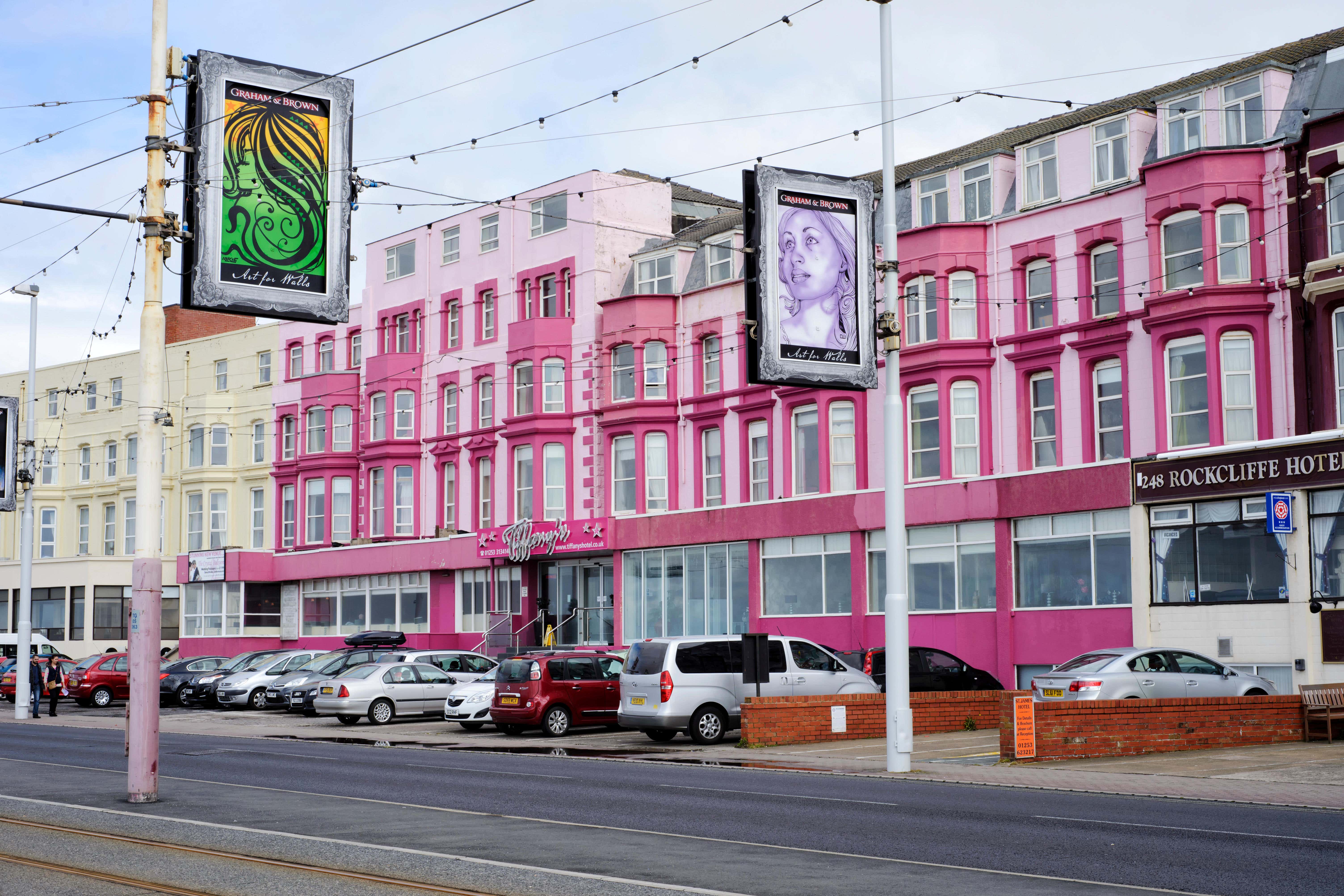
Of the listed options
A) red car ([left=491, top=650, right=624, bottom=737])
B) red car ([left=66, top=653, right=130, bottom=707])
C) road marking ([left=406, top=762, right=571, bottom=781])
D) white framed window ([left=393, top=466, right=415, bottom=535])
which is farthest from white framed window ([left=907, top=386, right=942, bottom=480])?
red car ([left=66, top=653, right=130, bottom=707])

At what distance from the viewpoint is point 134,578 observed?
53.9 ft

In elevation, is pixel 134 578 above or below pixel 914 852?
above

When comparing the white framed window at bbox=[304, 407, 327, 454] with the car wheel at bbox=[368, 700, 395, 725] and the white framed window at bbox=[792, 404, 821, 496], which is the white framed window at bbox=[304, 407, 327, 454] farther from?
the car wheel at bbox=[368, 700, 395, 725]

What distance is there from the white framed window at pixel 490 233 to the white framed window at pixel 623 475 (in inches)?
363

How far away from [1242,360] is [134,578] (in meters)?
23.4

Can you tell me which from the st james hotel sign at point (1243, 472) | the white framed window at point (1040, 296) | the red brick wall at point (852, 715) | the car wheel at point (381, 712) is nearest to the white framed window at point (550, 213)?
the white framed window at point (1040, 296)

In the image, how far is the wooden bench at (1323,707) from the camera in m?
23.4

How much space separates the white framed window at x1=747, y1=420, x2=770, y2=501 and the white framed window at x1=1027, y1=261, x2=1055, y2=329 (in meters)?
8.71

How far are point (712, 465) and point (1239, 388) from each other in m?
16.3

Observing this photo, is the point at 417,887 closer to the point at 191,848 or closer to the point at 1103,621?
the point at 191,848

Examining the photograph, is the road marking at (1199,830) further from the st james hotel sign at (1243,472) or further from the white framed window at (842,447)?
the white framed window at (842,447)

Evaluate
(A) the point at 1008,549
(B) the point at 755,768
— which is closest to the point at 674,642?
(B) the point at 755,768

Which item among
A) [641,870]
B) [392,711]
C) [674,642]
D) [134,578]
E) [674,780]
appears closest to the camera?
[641,870]

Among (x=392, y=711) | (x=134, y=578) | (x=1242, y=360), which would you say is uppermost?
(x=1242, y=360)
